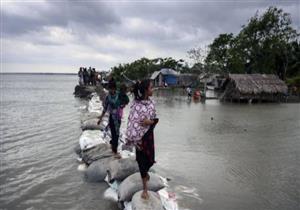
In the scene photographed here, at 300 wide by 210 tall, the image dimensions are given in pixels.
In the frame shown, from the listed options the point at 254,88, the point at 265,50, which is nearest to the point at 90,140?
the point at 254,88

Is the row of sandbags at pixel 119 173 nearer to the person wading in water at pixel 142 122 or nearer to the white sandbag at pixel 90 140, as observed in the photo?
the white sandbag at pixel 90 140

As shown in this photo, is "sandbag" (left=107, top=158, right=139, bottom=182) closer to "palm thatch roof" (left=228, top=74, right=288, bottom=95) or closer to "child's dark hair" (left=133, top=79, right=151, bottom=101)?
"child's dark hair" (left=133, top=79, right=151, bottom=101)

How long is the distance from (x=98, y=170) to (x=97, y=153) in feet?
2.36

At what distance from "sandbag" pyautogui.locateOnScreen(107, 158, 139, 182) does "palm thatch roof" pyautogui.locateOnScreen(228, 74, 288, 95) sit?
20211 millimetres

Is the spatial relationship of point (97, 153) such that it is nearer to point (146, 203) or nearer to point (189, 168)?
point (189, 168)

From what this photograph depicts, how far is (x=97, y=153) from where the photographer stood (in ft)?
22.2

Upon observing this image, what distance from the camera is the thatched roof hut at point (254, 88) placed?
24688 millimetres

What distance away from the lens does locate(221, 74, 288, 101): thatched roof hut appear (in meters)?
24.7

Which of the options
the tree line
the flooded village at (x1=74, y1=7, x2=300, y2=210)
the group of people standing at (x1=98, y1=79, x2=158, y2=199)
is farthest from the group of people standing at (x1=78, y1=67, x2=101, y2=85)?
the group of people standing at (x1=98, y1=79, x2=158, y2=199)

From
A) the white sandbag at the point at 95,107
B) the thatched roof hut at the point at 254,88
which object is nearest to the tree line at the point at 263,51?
the thatched roof hut at the point at 254,88

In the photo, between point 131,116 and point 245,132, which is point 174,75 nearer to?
point 245,132

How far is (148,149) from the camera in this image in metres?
4.34

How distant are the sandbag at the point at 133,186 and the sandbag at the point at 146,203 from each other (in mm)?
202

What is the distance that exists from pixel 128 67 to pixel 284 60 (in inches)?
1098
